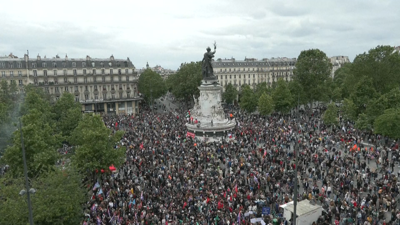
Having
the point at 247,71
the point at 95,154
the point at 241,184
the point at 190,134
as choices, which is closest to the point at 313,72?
the point at 190,134

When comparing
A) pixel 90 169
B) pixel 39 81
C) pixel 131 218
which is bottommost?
pixel 131 218

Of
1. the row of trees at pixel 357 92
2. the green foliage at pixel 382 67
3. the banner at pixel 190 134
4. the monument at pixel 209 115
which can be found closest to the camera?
the row of trees at pixel 357 92

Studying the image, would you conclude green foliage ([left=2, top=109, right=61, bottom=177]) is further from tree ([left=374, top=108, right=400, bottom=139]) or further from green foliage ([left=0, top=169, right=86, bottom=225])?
tree ([left=374, top=108, right=400, bottom=139])

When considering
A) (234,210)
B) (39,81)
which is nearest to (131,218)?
(234,210)

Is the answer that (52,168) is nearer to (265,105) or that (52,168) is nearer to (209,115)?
(209,115)

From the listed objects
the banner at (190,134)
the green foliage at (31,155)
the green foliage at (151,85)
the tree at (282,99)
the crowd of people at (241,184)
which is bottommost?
the crowd of people at (241,184)

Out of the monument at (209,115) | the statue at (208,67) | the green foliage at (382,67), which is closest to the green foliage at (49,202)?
the monument at (209,115)

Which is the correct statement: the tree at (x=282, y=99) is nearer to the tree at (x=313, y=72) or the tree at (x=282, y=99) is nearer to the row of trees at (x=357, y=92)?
the row of trees at (x=357, y=92)

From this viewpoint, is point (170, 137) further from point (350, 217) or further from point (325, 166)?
point (350, 217)
